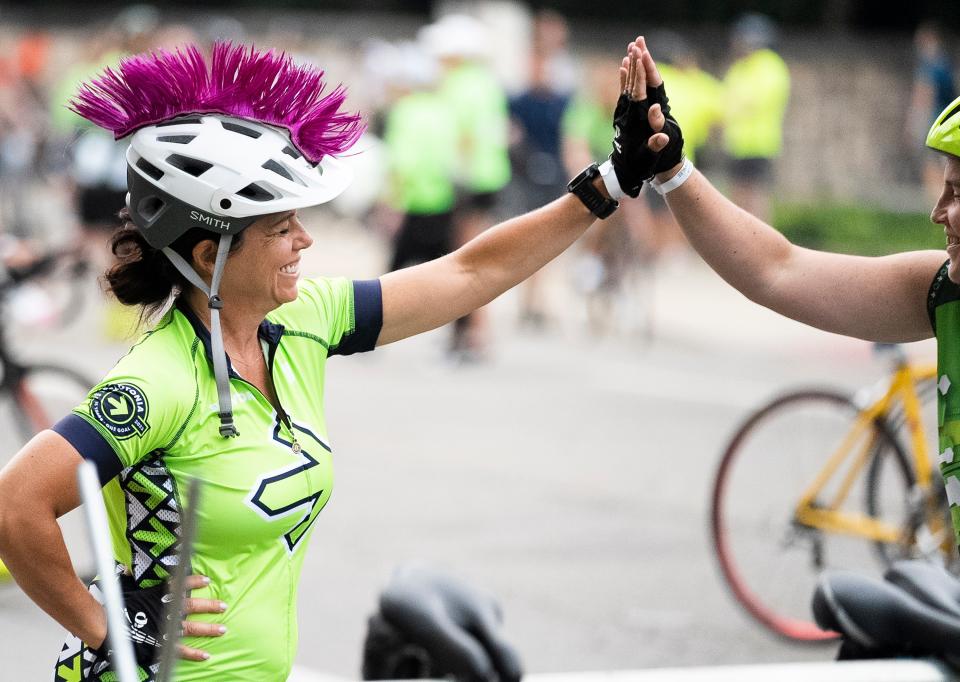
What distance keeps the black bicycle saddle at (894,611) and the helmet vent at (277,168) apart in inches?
53.9

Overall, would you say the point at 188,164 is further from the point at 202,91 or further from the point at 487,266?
the point at 487,266

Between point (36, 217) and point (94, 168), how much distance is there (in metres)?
10.4

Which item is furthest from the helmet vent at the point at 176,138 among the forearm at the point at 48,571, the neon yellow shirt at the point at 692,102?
the neon yellow shirt at the point at 692,102

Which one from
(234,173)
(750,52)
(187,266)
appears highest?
(750,52)

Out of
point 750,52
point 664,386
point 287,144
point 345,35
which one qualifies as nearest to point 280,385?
point 287,144

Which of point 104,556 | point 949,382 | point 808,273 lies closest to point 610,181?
point 808,273

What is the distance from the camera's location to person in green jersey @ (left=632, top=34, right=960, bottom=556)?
3.00 m

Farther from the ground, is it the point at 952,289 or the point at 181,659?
the point at 952,289

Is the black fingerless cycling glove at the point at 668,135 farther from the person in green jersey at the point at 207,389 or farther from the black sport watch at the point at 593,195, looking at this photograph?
the person in green jersey at the point at 207,389

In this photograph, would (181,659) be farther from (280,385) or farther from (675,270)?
(675,270)

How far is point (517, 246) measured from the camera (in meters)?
3.25

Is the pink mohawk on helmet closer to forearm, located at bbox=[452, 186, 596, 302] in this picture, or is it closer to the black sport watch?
forearm, located at bbox=[452, 186, 596, 302]

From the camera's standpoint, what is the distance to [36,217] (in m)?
21.0

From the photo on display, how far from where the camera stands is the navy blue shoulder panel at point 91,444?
2518 mm
